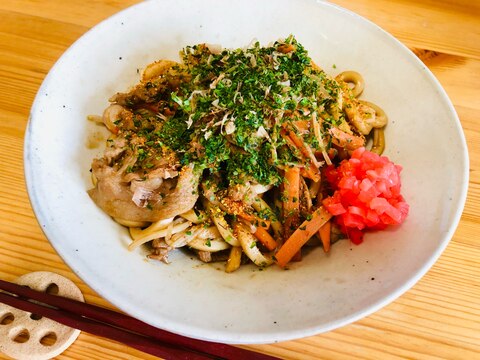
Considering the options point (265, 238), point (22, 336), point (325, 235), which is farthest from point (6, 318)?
point (325, 235)

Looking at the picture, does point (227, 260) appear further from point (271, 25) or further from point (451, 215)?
point (271, 25)

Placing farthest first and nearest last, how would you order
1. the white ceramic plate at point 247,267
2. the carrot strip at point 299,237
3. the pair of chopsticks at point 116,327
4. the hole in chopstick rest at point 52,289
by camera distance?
the hole in chopstick rest at point 52,289, the carrot strip at point 299,237, the pair of chopsticks at point 116,327, the white ceramic plate at point 247,267

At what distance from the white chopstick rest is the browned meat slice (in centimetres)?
41

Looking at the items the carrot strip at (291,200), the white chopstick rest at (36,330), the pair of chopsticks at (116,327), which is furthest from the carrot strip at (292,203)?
the white chopstick rest at (36,330)

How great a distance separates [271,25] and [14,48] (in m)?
1.68

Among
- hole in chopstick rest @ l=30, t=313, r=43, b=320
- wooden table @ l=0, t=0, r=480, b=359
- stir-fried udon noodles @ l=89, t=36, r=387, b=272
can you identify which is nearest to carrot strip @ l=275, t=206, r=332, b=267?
stir-fried udon noodles @ l=89, t=36, r=387, b=272

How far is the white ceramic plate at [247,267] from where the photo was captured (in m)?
1.49

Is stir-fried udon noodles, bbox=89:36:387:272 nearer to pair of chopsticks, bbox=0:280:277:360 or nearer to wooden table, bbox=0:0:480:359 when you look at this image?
pair of chopsticks, bbox=0:280:277:360

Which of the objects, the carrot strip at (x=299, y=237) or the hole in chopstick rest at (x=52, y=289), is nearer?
the carrot strip at (x=299, y=237)

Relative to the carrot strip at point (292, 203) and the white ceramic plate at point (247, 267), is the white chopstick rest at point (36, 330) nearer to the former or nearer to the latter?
the white ceramic plate at point (247, 267)

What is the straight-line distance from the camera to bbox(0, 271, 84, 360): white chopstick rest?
1.73 meters

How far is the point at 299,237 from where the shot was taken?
1.79m

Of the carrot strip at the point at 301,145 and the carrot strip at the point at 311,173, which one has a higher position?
the carrot strip at the point at 301,145

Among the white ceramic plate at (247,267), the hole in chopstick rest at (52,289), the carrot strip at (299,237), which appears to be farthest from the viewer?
the hole in chopstick rest at (52,289)
